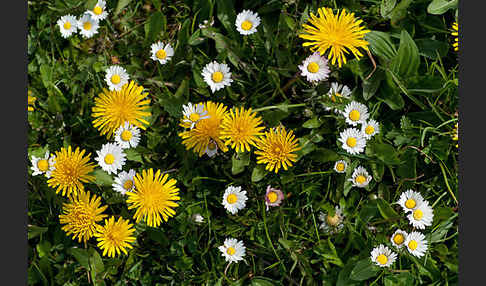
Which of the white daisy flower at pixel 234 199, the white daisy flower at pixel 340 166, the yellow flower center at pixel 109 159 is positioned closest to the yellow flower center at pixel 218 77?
the white daisy flower at pixel 234 199

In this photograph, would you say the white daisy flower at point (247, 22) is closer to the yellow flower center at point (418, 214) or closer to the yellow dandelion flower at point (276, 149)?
the yellow dandelion flower at point (276, 149)

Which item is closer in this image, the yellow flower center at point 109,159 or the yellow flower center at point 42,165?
the yellow flower center at point 109,159

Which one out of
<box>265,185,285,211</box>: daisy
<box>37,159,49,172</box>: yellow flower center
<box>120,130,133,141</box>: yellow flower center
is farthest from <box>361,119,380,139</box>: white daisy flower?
<box>37,159,49,172</box>: yellow flower center

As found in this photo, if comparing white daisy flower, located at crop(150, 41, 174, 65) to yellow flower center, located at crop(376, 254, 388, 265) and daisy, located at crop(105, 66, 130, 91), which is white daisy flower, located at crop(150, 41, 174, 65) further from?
yellow flower center, located at crop(376, 254, 388, 265)

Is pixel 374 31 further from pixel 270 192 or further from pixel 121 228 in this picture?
pixel 121 228

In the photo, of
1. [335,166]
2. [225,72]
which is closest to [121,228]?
[225,72]

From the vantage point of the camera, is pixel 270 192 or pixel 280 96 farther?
pixel 280 96
